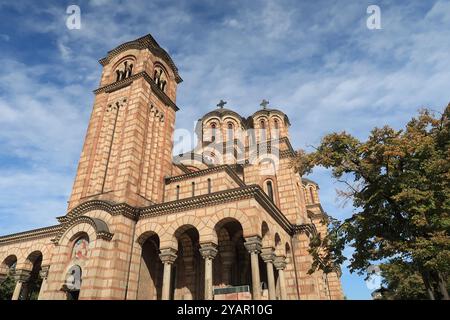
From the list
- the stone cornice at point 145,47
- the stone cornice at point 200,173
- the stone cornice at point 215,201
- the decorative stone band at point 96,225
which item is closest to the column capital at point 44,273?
the decorative stone band at point 96,225

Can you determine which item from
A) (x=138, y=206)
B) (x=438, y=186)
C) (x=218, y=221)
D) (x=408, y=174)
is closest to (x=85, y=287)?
(x=138, y=206)

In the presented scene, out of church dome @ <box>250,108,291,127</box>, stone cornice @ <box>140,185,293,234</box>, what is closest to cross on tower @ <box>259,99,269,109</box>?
church dome @ <box>250,108,291,127</box>

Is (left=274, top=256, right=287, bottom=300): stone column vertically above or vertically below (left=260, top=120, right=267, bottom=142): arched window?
below

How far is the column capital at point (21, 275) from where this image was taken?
20547 mm

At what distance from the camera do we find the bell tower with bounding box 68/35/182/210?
18781 mm

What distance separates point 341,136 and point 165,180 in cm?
1274

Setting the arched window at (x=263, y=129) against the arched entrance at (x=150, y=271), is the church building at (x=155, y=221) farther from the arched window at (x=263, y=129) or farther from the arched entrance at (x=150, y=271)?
the arched window at (x=263, y=129)

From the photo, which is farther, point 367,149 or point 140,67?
point 140,67

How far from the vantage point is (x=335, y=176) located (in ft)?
46.8

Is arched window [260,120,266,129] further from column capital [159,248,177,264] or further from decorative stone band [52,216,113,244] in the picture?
decorative stone band [52,216,113,244]

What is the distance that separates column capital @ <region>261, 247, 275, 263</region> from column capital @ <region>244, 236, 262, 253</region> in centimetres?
112

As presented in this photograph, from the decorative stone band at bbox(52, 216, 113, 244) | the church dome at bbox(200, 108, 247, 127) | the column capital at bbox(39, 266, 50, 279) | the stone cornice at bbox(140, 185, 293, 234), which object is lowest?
the column capital at bbox(39, 266, 50, 279)

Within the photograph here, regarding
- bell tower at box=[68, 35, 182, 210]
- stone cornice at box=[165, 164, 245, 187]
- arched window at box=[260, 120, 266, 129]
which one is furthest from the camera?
arched window at box=[260, 120, 266, 129]

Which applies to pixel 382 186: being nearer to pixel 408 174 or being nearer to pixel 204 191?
pixel 408 174
